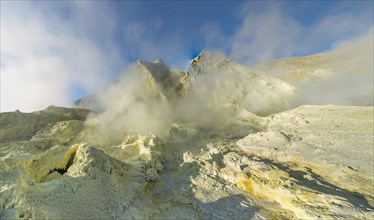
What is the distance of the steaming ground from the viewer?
8.69 m

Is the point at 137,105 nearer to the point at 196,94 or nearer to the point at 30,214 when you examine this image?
the point at 196,94

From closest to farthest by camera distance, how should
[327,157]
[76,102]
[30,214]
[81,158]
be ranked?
[30,214], [81,158], [327,157], [76,102]

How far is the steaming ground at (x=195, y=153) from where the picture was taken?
8688mm

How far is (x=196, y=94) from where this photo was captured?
73.0ft

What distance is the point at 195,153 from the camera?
14719mm

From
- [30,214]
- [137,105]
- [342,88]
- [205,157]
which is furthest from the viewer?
[137,105]

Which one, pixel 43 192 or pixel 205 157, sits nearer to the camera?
pixel 43 192

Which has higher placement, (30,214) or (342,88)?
(342,88)

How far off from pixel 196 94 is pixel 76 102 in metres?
15.4

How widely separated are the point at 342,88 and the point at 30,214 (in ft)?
64.7

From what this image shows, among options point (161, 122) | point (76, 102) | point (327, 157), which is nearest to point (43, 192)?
point (327, 157)

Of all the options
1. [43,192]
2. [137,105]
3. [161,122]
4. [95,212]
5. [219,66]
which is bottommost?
[95,212]

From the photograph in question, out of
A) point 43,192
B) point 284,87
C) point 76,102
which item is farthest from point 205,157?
point 76,102

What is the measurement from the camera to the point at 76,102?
30.6 m
